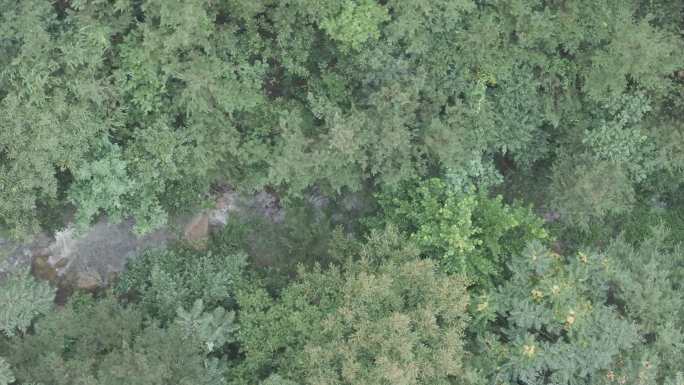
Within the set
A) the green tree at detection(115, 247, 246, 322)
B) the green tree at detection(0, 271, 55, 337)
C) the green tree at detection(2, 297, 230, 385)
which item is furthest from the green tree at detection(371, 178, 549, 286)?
the green tree at detection(0, 271, 55, 337)

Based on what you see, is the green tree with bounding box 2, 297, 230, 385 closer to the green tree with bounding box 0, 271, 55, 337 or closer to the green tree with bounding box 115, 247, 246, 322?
the green tree with bounding box 0, 271, 55, 337

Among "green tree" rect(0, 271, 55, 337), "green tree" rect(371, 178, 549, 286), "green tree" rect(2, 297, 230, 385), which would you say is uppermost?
"green tree" rect(371, 178, 549, 286)

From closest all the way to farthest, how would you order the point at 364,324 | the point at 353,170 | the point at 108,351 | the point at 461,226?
the point at 364,324, the point at 108,351, the point at 461,226, the point at 353,170

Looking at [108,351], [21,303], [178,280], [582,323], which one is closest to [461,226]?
[582,323]

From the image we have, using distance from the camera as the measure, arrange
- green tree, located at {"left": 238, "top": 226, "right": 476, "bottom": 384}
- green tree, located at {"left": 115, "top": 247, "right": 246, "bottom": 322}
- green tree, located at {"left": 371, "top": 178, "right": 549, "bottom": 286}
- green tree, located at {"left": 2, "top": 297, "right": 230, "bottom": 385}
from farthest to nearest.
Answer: green tree, located at {"left": 115, "top": 247, "right": 246, "bottom": 322} → green tree, located at {"left": 371, "top": 178, "right": 549, "bottom": 286} → green tree, located at {"left": 238, "top": 226, "right": 476, "bottom": 384} → green tree, located at {"left": 2, "top": 297, "right": 230, "bottom": 385}

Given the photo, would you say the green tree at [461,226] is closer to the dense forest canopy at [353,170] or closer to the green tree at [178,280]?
the dense forest canopy at [353,170]

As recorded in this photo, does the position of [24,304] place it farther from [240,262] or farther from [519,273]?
[519,273]

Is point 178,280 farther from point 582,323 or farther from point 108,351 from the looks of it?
point 582,323

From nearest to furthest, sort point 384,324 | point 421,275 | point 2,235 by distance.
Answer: point 384,324 → point 421,275 → point 2,235

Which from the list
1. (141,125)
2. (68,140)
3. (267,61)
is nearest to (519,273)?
(267,61)
